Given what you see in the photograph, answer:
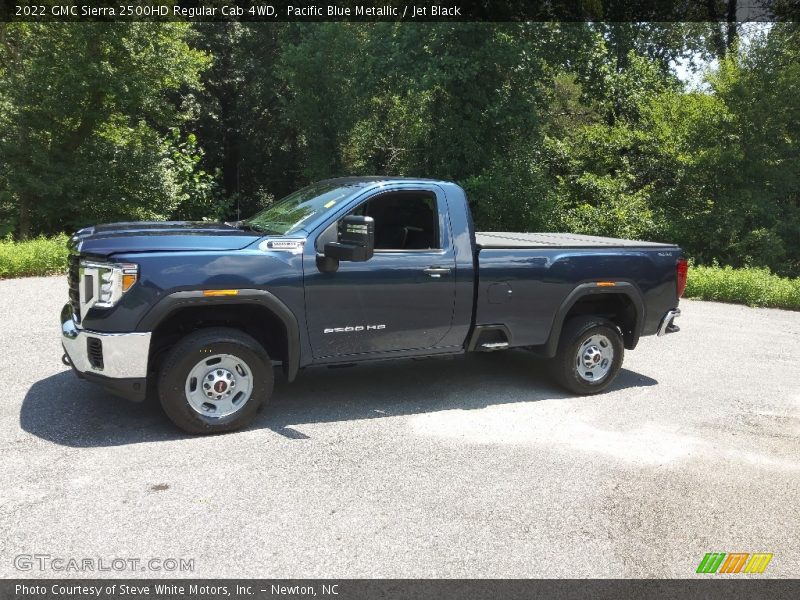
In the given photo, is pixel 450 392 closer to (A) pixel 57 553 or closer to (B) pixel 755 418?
(B) pixel 755 418

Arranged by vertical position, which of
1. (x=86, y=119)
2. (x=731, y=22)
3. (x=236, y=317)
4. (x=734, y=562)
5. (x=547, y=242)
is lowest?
(x=734, y=562)

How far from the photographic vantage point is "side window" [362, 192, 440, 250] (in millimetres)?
6090

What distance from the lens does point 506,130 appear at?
22.3 m

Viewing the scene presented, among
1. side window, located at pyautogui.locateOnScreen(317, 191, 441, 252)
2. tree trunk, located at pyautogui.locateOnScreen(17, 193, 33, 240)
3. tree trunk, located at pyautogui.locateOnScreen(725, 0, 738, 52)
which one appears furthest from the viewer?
tree trunk, located at pyautogui.locateOnScreen(725, 0, 738, 52)

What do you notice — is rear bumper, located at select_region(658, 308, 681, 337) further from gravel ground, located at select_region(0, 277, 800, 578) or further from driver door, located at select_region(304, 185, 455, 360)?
driver door, located at select_region(304, 185, 455, 360)

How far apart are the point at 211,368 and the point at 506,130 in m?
18.7

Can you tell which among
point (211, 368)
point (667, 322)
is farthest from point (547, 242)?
point (211, 368)

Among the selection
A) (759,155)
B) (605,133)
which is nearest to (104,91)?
(605,133)

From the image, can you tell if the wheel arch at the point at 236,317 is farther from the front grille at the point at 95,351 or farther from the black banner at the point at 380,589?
the black banner at the point at 380,589

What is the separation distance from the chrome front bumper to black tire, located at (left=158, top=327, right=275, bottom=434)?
192 mm

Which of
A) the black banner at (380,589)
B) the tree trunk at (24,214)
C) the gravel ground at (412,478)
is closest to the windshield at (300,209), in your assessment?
the gravel ground at (412,478)

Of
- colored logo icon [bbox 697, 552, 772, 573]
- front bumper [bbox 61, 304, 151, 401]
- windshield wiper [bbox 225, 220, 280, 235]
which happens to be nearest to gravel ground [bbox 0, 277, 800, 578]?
colored logo icon [bbox 697, 552, 772, 573]

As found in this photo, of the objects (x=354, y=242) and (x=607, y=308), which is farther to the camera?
(x=607, y=308)

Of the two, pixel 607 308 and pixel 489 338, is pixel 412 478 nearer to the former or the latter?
pixel 489 338
